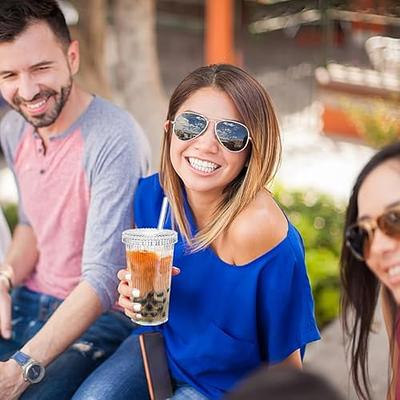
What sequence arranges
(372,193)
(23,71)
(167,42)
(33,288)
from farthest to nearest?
(167,42), (33,288), (23,71), (372,193)

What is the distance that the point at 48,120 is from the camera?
2754 mm

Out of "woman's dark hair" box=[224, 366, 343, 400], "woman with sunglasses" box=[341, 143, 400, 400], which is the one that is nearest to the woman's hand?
"woman with sunglasses" box=[341, 143, 400, 400]

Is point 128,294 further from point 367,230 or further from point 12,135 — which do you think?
point 12,135

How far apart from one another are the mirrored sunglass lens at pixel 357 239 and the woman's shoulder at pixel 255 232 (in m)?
0.38

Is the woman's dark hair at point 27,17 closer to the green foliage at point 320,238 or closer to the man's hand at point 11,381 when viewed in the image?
the man's hand at point 11,381

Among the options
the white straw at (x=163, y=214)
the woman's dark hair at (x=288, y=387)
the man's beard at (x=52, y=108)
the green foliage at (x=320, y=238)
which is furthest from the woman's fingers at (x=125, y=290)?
the green foliage at (x=320, y=238)

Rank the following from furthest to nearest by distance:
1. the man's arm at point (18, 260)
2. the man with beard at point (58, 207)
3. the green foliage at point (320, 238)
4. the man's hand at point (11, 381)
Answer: the green foliage at point (320, 238) → the man's arm at point (18, 260) → the man with beard at point (58, 207) → the man's hand at point (11, 381)

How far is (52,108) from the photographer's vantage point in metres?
2.74

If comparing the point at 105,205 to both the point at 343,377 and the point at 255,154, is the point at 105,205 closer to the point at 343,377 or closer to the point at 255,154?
the point at 255,154

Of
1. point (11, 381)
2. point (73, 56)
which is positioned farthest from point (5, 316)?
point (73, 56)

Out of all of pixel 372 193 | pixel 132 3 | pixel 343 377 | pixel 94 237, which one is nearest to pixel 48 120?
pixel 94 237

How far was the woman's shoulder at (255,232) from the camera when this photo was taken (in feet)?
7.60

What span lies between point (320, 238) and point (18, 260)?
2698 millimetres

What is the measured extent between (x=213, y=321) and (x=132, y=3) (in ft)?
13.6
